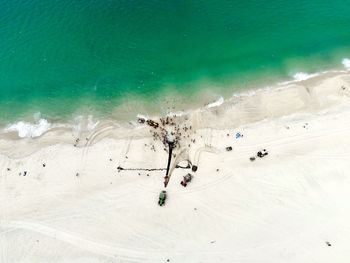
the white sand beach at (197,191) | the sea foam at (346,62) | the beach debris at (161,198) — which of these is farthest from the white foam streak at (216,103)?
the sea foam at (346,62)

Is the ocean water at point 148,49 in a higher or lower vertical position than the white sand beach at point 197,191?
higher

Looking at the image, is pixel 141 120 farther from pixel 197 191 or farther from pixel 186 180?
pixel 197 191

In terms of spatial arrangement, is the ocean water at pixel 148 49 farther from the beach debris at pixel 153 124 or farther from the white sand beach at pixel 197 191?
the white sand beach at pixel 197 191

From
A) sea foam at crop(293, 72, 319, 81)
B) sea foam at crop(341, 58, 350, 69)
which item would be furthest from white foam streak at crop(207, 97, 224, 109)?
sea foam at crop(341, 58, 350, 69)

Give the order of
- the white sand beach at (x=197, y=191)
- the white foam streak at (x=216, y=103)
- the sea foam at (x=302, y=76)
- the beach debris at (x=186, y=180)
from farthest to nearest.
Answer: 1. the sea foam at (x=302, y=76)
2. the white foam streak at (x=216, y=103)
3. the beach debris at (x=186, y=180)
4. the white sand beach at (x=197, y=191)

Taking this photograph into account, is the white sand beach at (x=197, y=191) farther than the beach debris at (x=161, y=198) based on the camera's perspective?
No

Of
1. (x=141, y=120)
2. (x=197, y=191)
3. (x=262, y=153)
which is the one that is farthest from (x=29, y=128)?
(x=262, y=153)
